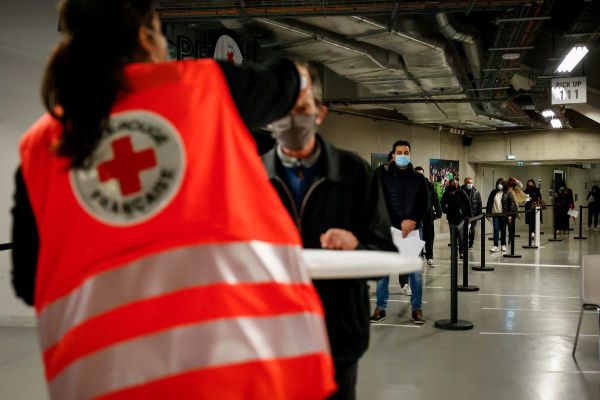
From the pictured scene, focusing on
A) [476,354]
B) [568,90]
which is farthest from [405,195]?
[568,90]

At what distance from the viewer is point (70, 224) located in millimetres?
1055

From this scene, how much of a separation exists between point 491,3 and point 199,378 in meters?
6.18

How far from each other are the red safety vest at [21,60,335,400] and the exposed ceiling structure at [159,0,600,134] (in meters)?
5.46

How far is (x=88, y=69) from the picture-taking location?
1.05 m

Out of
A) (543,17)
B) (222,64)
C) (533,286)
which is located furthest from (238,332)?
(533,286)

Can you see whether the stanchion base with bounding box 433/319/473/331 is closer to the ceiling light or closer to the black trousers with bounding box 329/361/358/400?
the black trousers with bounding box 329/361/358/400

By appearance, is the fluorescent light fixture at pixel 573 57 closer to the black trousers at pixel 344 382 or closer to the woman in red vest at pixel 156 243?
the black trousers at pixel 344 382

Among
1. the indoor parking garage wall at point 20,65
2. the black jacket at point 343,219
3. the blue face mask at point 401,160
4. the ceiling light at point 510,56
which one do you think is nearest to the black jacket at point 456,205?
the ceiling light at point 510,56

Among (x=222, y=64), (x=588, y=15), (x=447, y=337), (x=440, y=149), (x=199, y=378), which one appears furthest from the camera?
(x=440, y=149)

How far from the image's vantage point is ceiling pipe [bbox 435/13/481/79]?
7909mm

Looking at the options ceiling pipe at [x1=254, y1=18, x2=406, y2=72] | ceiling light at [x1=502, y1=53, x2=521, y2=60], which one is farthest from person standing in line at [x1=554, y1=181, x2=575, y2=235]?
ceiling pipe at [x1=254, y1=18, x2=406, y2=72]

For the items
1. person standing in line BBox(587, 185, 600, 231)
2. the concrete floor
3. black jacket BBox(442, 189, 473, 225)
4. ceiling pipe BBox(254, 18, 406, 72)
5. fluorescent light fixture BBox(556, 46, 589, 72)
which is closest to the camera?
the concrete floor

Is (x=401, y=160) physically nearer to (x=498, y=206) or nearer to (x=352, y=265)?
(x=352, y=265)

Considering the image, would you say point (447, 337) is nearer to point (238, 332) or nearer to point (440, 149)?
point (238, 332)
